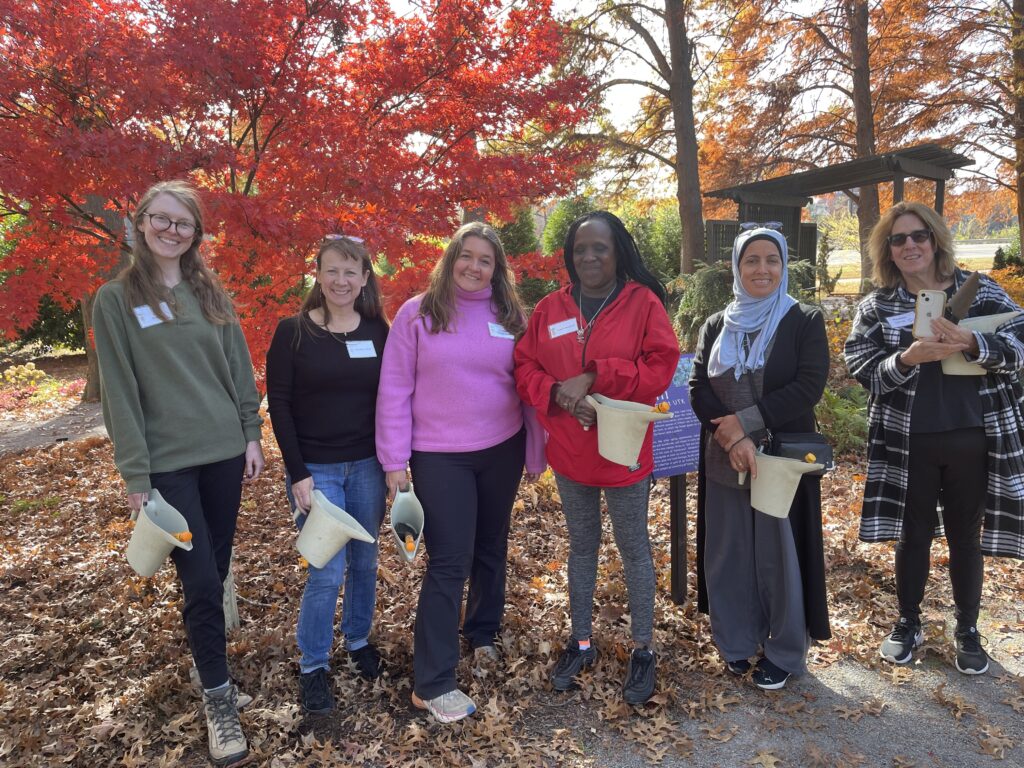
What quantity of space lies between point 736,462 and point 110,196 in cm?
379

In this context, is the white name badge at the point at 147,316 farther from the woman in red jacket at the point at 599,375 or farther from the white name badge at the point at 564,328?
the white name badge at the point at 564,328

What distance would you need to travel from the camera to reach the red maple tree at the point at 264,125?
12.0ft

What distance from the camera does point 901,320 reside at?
283 cm

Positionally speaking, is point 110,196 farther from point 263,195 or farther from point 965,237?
point 965,237

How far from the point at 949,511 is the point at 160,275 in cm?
349

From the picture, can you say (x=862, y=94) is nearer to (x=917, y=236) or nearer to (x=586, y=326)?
(x=917, y=236)

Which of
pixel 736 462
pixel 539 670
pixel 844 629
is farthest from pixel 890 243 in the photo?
pixel 539 670

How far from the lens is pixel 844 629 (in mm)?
3396

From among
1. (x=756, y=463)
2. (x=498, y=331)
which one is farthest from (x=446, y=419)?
(x=756, y=463)

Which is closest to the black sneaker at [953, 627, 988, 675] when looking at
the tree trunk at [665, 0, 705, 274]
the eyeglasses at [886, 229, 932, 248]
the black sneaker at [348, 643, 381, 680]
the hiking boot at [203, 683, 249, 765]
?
the eyeglasses at [886, 229, 932, 248]

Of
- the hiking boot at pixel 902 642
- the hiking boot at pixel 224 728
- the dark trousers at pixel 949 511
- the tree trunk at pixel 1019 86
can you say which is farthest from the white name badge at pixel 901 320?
the tree trunk at pixel 1019 86

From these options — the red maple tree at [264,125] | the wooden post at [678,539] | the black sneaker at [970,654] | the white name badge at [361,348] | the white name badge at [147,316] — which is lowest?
the black sneaker at [970,654]

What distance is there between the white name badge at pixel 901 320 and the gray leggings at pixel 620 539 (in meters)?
1.30

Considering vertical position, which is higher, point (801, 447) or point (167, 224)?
point (167, 224)
